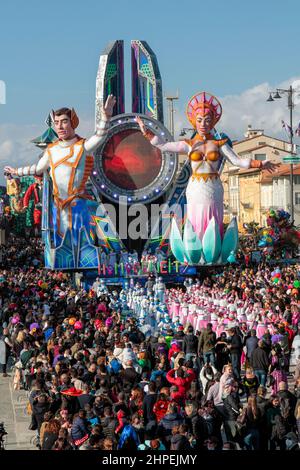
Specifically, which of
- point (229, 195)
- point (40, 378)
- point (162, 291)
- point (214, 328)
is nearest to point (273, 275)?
point (162, 291)

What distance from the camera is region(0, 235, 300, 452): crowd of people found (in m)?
12.1

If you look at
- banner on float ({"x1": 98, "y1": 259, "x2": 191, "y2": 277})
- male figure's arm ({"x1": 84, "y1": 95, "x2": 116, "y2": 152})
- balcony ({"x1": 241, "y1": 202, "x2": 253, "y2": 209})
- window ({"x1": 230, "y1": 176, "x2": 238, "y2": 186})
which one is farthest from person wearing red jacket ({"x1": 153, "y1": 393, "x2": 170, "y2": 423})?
window ({"x1": 230, "y1": 176, "x2": 238, "y2": 186})

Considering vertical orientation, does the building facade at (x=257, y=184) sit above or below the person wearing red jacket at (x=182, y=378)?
above

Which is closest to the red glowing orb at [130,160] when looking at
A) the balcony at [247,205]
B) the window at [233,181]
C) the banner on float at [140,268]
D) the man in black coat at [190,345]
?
the banner on float at [140,268]

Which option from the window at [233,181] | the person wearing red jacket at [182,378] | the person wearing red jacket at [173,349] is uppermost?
the window at [233,181]

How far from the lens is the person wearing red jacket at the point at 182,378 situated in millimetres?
14256

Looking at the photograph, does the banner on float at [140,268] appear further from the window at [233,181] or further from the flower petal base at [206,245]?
the window at [233,181]

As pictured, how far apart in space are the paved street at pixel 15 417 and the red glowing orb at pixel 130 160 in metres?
22.2

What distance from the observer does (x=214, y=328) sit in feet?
69.3

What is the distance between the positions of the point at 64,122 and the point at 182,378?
2414cm

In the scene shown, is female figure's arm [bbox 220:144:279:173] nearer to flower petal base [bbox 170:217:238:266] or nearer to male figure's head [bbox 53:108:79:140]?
flower petal base [bbox 170:217:238:266]

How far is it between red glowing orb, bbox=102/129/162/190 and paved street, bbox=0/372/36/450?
22224 mm

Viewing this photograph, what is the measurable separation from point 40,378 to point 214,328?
698cm

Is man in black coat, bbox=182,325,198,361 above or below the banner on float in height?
below
